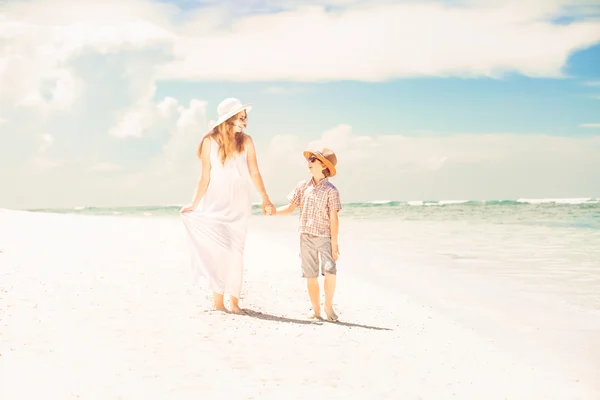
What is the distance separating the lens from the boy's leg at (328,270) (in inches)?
220

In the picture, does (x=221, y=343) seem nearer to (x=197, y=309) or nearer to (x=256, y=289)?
(x=197, y=309)

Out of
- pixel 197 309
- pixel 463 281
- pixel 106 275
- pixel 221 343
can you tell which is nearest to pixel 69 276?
pixel 106 275

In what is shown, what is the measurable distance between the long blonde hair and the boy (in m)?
0.68

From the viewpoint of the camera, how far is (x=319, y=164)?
18.5 feet

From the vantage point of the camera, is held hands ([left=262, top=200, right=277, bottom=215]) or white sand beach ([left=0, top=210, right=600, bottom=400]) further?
held hands ([left=262, top=200, right=277, bottom=215])

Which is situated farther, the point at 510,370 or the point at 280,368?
the point at 510,370

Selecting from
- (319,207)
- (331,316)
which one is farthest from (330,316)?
(319,207)

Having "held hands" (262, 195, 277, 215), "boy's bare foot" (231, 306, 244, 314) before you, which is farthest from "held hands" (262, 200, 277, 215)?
"boy's bare foot" (231, 306, 244, 314)

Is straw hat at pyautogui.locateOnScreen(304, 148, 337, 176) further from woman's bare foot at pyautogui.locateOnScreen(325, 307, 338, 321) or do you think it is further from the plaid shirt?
woman's bare foot at pyautogui.locateOnScreen(325, 307, 338, 321)

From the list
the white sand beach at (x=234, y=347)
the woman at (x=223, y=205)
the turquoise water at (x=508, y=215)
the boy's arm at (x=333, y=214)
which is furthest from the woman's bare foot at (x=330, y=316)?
Answer: the turquoise water at (x=508, y=215)

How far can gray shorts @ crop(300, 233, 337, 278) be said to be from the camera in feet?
18.4

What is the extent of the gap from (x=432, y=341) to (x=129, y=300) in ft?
9.65

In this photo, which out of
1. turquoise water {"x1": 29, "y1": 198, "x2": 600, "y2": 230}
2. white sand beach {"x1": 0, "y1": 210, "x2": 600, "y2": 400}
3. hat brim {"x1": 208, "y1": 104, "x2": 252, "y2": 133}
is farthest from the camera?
turquoise water {"x1": 29, "y1": 198, "x2": 600, "y2": 230}

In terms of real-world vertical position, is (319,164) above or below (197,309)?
above
